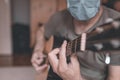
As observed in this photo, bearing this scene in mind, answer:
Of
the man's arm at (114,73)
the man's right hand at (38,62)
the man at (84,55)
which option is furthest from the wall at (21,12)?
the man's arm at (114,73)

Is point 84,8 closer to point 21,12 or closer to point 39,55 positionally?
point 39,55

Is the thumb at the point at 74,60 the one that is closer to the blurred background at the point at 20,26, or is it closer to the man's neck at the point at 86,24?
the man's neck at the point at 86,24

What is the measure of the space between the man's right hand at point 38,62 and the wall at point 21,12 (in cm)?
244

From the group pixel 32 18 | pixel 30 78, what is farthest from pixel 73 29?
pixel 32 18

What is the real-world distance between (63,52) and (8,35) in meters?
2.70

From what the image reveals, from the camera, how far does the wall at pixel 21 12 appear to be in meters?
4.02

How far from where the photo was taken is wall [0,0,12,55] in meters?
3.58

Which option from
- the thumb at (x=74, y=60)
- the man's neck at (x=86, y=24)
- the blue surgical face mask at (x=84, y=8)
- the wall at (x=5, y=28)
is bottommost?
the wall at (x=5, y=28)

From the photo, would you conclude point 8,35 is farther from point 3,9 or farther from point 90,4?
point 90,4

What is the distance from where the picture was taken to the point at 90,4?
4.07ft

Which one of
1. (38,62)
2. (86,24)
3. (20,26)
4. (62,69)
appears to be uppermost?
(86,24)

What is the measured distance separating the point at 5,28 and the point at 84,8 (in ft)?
8.50

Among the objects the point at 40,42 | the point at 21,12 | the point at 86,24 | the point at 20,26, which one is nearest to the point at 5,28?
the point at 20,26

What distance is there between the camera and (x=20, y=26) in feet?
12.8
